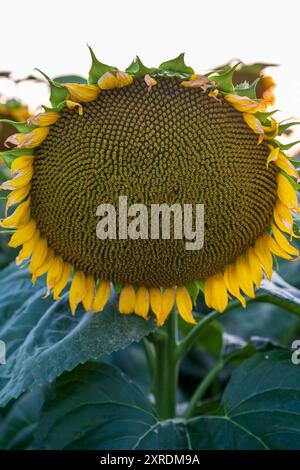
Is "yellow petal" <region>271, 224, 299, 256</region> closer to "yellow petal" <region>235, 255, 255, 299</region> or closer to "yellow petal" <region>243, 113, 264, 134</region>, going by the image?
"yellow petal" <region>235, 255, 255, 299</region>

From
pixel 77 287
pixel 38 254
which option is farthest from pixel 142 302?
pixel 38 254

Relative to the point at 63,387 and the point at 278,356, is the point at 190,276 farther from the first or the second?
the point at 63,387

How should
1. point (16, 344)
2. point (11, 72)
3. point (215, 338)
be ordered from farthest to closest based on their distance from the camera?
point (215, 338) → point (11, 72) → point (16, 344)

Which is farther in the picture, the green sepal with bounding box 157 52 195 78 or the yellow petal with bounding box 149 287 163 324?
the yellow petal with bounding box 149 287 163 324

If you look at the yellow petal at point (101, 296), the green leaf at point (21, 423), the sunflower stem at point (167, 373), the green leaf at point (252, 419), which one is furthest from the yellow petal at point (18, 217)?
the green leaf at point (21, 423)

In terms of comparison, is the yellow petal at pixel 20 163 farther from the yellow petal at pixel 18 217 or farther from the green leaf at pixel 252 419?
→ the green leaf at pixel 252 419

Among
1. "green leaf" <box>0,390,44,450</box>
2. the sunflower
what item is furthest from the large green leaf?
"green leaf" <box>0,390,44,450</box>

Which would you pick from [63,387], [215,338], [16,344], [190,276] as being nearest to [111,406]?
[63,387]
